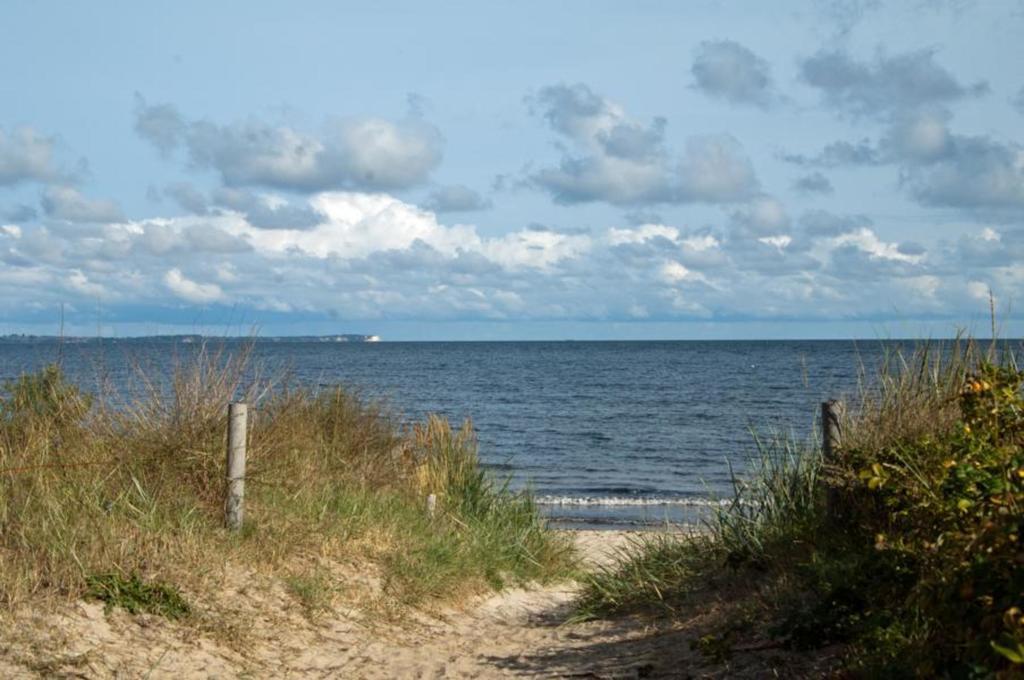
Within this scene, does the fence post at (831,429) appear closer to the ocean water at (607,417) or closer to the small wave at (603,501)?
the ocean water at (607,417)

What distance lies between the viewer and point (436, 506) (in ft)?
40.1

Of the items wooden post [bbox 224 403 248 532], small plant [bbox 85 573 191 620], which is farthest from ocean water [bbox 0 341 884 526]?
small plant [bbox 85 573 191 620]

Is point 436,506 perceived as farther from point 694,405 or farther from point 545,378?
point 545,378

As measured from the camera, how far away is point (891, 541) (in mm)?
6512

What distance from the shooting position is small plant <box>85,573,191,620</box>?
7.96 m

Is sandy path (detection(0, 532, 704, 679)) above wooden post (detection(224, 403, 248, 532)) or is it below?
below

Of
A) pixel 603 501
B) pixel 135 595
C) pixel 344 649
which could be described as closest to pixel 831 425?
pixel 344 649

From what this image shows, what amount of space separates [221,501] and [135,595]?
167 cm

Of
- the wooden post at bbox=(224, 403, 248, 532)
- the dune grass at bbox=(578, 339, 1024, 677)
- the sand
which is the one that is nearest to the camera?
the dune grass at bbox=(578, 339, 1024, 677)

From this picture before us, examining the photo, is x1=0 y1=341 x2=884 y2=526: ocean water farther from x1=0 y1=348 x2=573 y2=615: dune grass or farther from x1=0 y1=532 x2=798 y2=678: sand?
x1=0 y1=532 x2=798 y2=678: sand

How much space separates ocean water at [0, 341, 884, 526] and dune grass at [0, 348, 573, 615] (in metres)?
0.75

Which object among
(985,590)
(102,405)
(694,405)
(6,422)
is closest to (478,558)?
(102,405)

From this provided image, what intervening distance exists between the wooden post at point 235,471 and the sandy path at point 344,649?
0.89 metres

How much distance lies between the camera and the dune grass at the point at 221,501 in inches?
328
